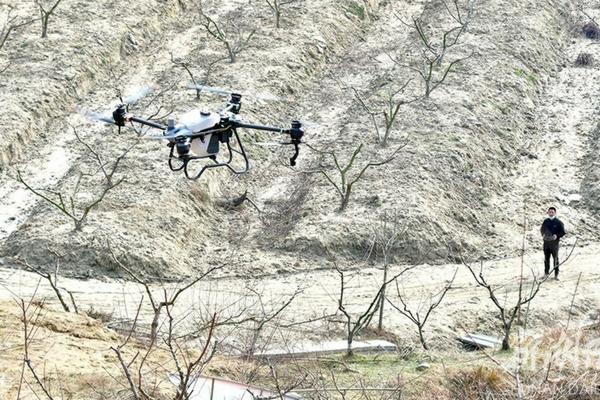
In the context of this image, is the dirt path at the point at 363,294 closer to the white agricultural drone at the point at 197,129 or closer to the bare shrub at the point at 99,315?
the bare shrub at the point at 99,315

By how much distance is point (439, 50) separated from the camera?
2844 centimetres

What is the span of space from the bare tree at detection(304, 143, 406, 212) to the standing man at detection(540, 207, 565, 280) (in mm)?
3945

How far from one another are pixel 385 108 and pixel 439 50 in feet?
12.1

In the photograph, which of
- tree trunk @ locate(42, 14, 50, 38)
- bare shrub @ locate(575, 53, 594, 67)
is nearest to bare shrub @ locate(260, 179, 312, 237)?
tree trunk @ locate(42, 14, 50, 38)

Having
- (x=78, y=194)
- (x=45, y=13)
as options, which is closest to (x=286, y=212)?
(x=78, y=194)

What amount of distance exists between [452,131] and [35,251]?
9.99 m

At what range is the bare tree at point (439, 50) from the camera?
1023 inches

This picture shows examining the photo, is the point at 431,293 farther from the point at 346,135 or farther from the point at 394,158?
the point at 346,135

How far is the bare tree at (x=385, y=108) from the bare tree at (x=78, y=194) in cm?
584

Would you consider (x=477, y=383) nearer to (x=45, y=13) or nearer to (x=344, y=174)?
(x=344, y=174)

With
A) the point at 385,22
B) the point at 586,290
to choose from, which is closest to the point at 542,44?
the point at 385,22

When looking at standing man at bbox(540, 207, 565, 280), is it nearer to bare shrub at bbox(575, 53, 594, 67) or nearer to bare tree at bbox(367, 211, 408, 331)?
bare tree at bbox(367, 211, 408, 331)

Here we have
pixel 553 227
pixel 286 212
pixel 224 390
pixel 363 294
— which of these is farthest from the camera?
pixel 286 212

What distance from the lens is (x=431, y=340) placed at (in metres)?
17.4
